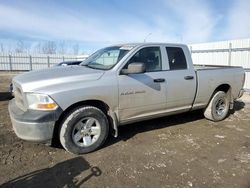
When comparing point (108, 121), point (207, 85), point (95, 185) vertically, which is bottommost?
point (95, 185)

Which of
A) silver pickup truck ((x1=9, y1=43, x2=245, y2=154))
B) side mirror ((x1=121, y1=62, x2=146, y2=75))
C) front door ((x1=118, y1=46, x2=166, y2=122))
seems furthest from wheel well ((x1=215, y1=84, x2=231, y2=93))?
side mirror ((x1=121, y1=62, x2=146, y2=75))

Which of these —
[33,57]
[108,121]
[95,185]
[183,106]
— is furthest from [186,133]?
[33,57]

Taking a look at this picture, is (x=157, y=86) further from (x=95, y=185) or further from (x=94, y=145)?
(x=95, y=185)

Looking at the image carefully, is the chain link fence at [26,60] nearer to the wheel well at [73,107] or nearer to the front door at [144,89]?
the front door at [144,89]

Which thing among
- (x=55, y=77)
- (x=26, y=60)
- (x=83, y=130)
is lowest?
(x=83, y=130)

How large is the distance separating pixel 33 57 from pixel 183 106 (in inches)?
1038

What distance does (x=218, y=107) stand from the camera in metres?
6.25

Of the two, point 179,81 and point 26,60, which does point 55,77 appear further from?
point 26,60

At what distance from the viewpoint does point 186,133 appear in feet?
17.3

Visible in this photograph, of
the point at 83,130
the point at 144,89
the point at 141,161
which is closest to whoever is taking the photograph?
the point at 141,161

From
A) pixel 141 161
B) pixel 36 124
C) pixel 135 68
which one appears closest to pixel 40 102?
pixel 36 124

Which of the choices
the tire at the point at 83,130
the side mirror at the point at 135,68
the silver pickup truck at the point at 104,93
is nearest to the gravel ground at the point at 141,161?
the tire at the point at 83,130

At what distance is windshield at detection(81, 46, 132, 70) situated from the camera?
453 cm

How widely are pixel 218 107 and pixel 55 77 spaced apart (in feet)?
14.4
